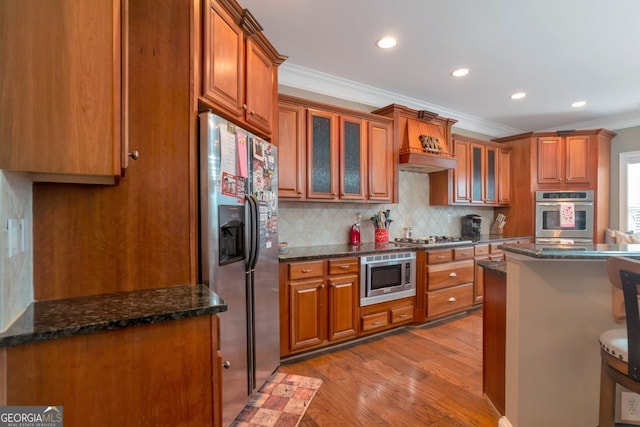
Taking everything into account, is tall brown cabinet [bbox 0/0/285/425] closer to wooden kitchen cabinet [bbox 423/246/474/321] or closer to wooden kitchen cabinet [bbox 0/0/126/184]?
wooden kitchen cabinet [bbox 0/0/126/184]

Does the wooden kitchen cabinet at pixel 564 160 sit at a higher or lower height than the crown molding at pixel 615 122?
lower

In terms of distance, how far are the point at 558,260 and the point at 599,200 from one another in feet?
13.9

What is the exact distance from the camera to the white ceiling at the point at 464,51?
7.25 ft

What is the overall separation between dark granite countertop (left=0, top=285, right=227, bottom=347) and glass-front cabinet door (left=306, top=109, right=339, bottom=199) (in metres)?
1.76

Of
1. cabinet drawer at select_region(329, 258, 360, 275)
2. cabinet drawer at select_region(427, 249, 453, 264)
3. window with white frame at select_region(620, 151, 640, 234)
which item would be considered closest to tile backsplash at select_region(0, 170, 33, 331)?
cabinet drawer at select_region(329, 258, 360, 275)

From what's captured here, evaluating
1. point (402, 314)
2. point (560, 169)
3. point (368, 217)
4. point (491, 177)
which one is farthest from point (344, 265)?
point (560, 169)

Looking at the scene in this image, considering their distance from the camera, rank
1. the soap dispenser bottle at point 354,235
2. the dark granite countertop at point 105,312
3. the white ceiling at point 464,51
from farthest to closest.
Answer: the soap dispenser bottle at point 354,235 → the white ceiling at point 464,51 → the dark granite countertop at point 105,312

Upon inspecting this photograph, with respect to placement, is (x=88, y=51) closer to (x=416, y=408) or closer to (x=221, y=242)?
(x=221, y=242)

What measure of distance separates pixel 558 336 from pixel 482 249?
248 centimetres

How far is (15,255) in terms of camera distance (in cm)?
111

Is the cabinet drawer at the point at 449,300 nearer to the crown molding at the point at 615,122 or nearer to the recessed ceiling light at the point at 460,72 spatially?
the recessed ceiling light at the point at 460,72

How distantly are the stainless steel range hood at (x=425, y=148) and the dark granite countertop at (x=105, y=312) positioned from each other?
2.83m

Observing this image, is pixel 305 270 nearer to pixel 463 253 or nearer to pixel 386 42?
pixel 386 42

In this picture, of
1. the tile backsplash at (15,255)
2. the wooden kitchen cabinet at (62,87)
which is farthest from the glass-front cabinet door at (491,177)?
the tile backsplash at (15,255)
